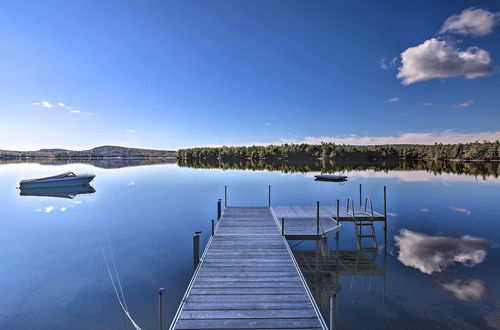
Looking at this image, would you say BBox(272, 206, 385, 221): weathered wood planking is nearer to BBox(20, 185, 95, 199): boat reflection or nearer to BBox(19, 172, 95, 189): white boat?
BBox(20, 185, 95, 199): boat reflection

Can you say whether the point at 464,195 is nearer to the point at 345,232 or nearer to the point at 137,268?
the point at 345,232

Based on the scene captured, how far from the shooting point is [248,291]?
7.55 meters

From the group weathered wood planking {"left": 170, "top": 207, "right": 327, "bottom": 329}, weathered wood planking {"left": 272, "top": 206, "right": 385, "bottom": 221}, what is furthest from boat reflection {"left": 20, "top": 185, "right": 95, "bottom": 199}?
weathered wood planking {"left": 170, "top": 207, "right": 327, "bottom": 329}

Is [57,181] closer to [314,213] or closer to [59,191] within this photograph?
[59,191]

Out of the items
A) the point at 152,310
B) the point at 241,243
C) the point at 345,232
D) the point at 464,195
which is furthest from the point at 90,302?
the point at 464,195

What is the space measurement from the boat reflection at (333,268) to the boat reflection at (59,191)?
38.3 metres

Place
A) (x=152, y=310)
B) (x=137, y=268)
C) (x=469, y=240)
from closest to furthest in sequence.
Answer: (x=152, y=310)
(x=137, y=268)
(x=469, y=240)

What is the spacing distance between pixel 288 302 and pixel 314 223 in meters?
8.68

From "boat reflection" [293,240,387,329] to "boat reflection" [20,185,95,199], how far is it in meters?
38.3

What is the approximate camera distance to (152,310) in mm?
9180

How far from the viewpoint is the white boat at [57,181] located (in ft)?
129

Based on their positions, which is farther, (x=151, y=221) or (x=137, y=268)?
(x=151, y=221)

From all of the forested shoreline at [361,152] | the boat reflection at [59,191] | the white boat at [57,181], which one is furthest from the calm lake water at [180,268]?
the forested shoreline at [361,152]

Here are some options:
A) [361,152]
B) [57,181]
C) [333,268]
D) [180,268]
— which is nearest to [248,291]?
[180,268]
